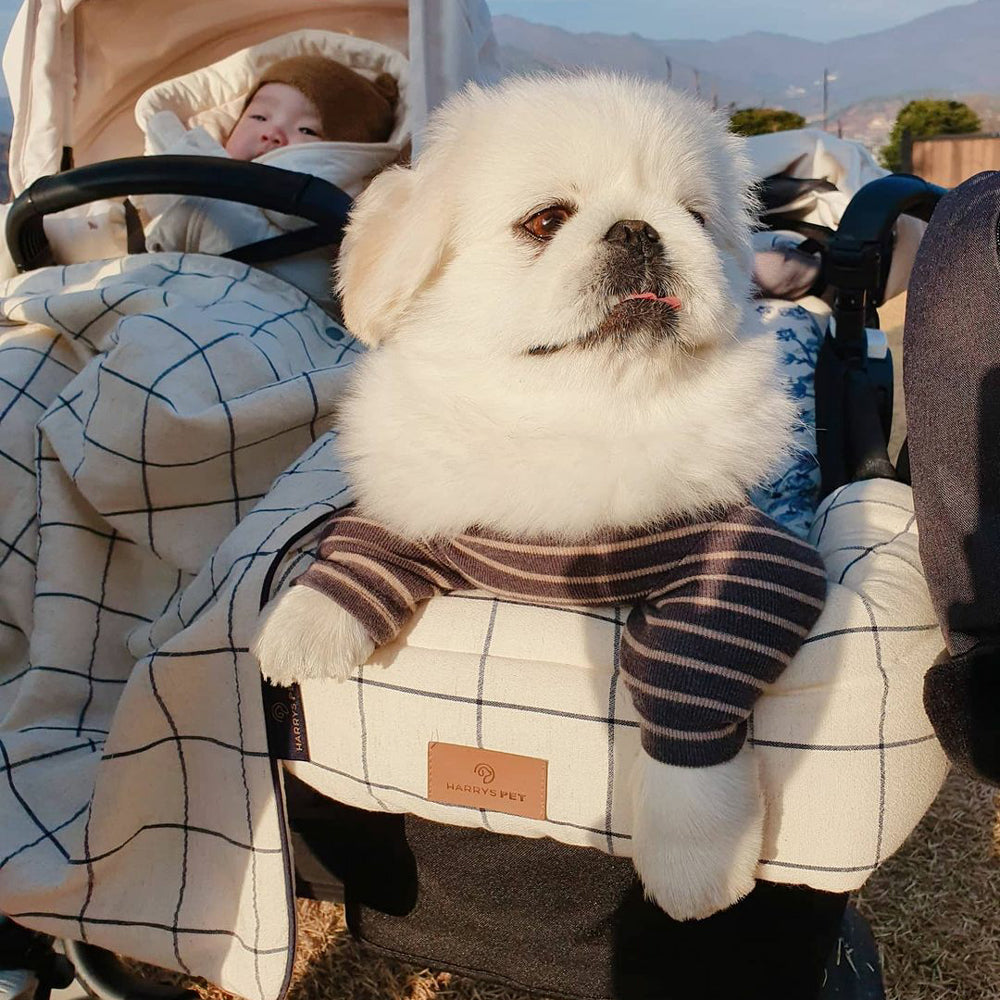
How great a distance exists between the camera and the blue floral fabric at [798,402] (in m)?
1.36

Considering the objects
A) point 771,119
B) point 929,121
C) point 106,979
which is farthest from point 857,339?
point 929,121

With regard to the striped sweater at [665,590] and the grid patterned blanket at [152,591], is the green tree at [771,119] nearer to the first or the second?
the grid patterned blanket at [152,591]

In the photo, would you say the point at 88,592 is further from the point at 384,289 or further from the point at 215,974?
the point at 384,289

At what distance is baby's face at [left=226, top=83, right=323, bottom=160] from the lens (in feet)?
7.30

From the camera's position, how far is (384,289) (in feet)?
3.21

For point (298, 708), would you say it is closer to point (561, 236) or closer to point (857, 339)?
point (561, 236)

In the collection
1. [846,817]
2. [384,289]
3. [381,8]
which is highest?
[381,8]

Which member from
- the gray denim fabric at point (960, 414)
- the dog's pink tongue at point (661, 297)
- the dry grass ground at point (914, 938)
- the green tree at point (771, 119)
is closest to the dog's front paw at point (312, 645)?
the dog's pink tongue at point (661, 297)

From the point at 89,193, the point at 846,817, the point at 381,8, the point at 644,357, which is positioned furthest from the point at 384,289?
the point at 381,8

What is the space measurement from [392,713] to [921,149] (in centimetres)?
985

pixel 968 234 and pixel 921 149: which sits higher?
pixel 968 234

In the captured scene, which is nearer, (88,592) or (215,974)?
(215,974)

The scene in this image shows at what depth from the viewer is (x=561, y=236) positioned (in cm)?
90

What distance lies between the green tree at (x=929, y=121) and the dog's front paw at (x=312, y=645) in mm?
10364
